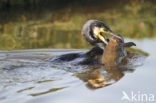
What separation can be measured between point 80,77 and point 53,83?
57 cm

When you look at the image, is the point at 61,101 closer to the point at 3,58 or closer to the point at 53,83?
the point at 53,83

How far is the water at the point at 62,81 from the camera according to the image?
4.76 metres

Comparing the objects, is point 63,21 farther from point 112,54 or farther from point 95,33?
point 112,54

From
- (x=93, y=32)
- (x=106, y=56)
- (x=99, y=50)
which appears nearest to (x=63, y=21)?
(x=93, y=32)

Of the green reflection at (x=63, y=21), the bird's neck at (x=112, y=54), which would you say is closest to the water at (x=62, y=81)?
the bird's neck at (x=112, y=54)

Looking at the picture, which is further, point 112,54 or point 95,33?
point 95,33

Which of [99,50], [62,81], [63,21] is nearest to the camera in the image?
[62,81]

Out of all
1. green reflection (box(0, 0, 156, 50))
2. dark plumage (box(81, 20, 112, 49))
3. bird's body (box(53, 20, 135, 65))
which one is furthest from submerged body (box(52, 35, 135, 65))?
green reflection (box(0, 0, 156, 50))

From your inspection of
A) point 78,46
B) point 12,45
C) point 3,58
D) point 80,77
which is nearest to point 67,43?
point 78,46

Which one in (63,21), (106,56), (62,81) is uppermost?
(63,21)

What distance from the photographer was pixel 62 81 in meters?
5.50

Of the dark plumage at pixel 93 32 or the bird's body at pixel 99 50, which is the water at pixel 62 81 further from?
the dark plumage at pixel 93 32

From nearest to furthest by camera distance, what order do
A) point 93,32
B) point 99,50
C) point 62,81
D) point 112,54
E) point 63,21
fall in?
1. point 62,81
2. point 112,54
3. point 99,50
4. point 93,32
5. point 63,21

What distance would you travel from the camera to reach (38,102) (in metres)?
4.52
